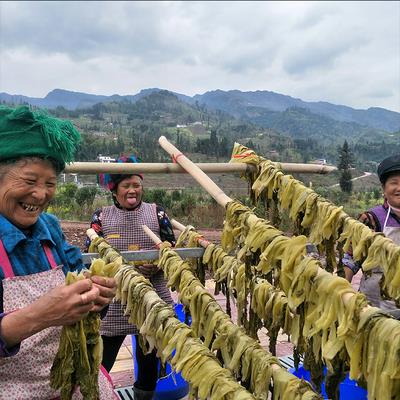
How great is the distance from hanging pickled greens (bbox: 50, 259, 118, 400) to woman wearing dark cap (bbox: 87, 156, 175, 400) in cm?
144

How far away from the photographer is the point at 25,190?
1592mm

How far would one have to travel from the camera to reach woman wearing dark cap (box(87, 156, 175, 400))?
10.0ft

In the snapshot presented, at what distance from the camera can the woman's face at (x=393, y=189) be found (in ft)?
9.39

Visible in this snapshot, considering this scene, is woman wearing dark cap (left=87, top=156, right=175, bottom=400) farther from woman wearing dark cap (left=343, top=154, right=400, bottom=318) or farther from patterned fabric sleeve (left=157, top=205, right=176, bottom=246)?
woman wearing dark cap (left=343, top=154, right=400, bottom=318)

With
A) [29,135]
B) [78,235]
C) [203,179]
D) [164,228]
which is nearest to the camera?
[29,135]

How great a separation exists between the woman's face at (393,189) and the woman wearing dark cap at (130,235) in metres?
1.51

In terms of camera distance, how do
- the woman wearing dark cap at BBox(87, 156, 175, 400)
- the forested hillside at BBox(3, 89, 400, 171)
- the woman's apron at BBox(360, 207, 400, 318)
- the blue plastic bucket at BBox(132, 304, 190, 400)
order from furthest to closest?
the forested hillside at BBox(3, 89, 400, 171) → the blue plastic bucket at BBox(132, 304, 190, 400) → the woman wearing dark cap at BBox(87, 156, 175, 400) → the woman's apron at BBox(360, 207, 400, 318)

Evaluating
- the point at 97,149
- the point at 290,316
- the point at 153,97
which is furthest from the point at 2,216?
the point at 153,97

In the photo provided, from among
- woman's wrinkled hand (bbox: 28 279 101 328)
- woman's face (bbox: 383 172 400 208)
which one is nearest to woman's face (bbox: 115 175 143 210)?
woman's face (bbox: 383 172 400 208)

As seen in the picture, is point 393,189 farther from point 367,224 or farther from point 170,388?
point 170,388

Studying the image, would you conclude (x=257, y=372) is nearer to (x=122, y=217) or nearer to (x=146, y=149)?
(x=122, y=217)

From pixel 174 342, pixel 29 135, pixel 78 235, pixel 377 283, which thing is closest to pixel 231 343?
pixel 174 342

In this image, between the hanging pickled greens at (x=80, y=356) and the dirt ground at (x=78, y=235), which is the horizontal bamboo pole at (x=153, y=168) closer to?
the hanging pickled greens at (x=80, y=356)

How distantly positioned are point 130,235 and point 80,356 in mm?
1644
